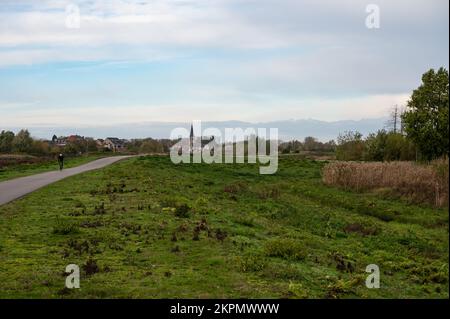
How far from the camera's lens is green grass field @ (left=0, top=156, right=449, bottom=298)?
8586 mm

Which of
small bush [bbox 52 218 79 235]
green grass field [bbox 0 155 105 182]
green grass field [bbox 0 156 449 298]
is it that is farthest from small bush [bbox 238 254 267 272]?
green grass field [bbox 0 155 105 182]

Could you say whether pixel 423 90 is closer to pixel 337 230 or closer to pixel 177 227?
pixel 337 230

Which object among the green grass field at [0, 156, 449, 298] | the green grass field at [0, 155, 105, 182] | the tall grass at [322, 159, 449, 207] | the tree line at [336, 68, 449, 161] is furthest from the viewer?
the green grass field at [0, 155, 105, 182]

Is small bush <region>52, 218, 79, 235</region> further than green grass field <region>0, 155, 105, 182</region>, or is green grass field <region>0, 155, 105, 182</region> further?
green grass field <region>0, 155, 105, 182</region>

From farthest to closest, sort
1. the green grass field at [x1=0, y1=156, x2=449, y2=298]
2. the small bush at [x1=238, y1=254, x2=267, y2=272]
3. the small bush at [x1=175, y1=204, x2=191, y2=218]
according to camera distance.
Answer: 1. the small bush at [x1=175, y1=204, x2=191, y2=218]
2. the small bush at [x1=238, y1=254, x2=267, y2=272]
3. the green grass field at [x1=0, y1=156, x2=449, y2=298]

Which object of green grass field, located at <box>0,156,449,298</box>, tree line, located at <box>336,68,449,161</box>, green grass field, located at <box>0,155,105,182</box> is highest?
tree line, located at <box>336,68,449,161</box>

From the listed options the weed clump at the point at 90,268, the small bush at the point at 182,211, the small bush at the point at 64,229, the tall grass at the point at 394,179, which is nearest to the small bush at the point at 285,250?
the weed clump at the point at 90,268

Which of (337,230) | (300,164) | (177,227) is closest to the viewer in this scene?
(177,227)

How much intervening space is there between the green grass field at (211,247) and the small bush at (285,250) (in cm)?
3

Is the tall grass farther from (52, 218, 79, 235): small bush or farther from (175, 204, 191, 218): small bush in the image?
(52, 218, 79, 235): small bush

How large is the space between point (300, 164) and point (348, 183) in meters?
20.5

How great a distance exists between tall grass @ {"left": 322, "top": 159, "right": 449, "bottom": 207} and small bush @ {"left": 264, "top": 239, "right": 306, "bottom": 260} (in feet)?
38.7

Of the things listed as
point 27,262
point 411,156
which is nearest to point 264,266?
point 27,262
